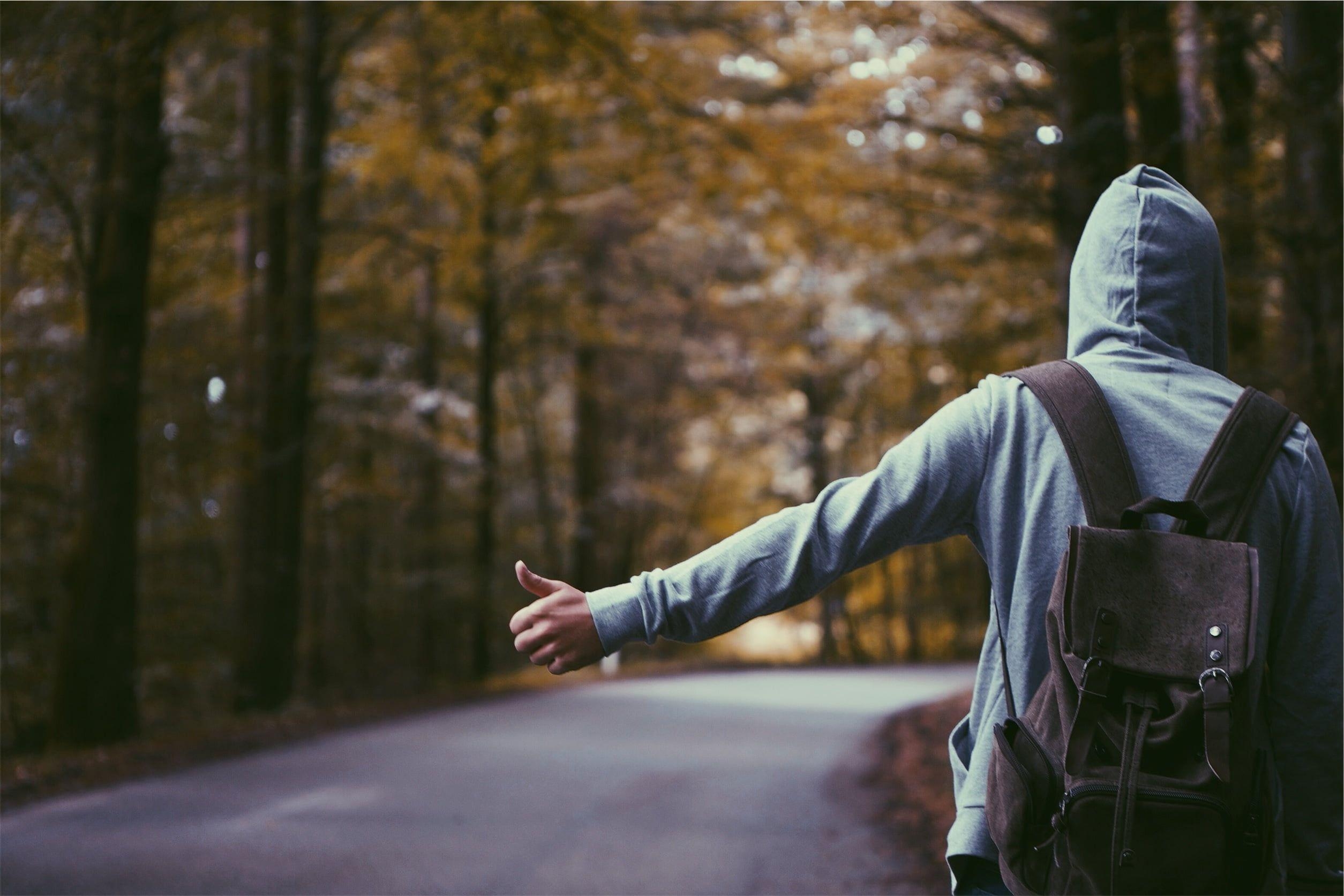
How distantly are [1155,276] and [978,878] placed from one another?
1.16 m

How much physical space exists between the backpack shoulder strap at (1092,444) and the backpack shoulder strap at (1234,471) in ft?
0.36

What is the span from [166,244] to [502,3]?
14.0 feet

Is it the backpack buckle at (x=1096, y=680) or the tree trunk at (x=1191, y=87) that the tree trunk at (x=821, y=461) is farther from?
the backpack buckle at (x=1096, y=680)

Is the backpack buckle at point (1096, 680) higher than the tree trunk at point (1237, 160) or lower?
lower

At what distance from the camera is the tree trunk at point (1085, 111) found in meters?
8.41

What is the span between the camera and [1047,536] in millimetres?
2240

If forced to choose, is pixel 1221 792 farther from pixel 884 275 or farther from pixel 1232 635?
pixel 884 275

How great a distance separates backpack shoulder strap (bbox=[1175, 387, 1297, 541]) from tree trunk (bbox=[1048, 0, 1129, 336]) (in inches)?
255

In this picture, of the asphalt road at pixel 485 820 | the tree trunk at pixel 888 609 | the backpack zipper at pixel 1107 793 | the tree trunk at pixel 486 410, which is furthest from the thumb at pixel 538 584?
the tree trunk at pixel 888 609

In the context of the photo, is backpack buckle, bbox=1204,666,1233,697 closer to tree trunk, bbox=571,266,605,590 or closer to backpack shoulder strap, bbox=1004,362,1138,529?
backpack shoulder strap, bbox=1004,362,1138,529

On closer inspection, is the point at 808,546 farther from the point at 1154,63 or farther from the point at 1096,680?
the point at 1154,63

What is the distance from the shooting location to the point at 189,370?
40.6 ft

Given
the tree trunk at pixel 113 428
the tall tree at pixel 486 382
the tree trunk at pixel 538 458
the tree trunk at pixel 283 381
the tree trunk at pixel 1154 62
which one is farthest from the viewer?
the tree trunk at pixel 538 458

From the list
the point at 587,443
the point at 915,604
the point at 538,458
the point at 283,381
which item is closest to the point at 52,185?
the point at 283,381
